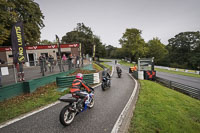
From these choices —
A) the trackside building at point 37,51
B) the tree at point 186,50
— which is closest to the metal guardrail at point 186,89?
the trackside building at point 37,51

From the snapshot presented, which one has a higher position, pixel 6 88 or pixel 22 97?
pixel 6 88

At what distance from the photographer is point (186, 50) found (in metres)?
45.1

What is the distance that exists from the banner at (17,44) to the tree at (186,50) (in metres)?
53.6

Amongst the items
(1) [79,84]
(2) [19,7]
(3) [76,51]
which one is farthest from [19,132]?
(2) [19,7]

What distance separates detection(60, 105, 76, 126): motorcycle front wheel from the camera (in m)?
2.92

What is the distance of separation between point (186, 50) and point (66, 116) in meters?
60.9

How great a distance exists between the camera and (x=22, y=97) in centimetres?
528

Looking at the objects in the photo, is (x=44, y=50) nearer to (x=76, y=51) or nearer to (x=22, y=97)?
(x=76, y=51)

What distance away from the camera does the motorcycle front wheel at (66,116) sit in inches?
115

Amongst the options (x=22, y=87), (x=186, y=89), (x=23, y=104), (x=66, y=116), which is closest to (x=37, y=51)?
(x=22, y=87)

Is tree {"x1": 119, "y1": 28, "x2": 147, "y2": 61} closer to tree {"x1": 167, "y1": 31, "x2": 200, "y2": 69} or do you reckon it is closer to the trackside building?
tree {"x1": 167, "y1": 31, "x2": 200, "y2": 69}

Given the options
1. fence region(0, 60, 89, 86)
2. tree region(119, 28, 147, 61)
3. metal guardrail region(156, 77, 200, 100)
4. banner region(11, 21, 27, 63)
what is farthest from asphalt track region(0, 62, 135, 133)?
tree region(119, 28, 147, 61)

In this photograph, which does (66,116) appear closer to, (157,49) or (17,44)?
(17,44)

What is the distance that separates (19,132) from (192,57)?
5520cm
